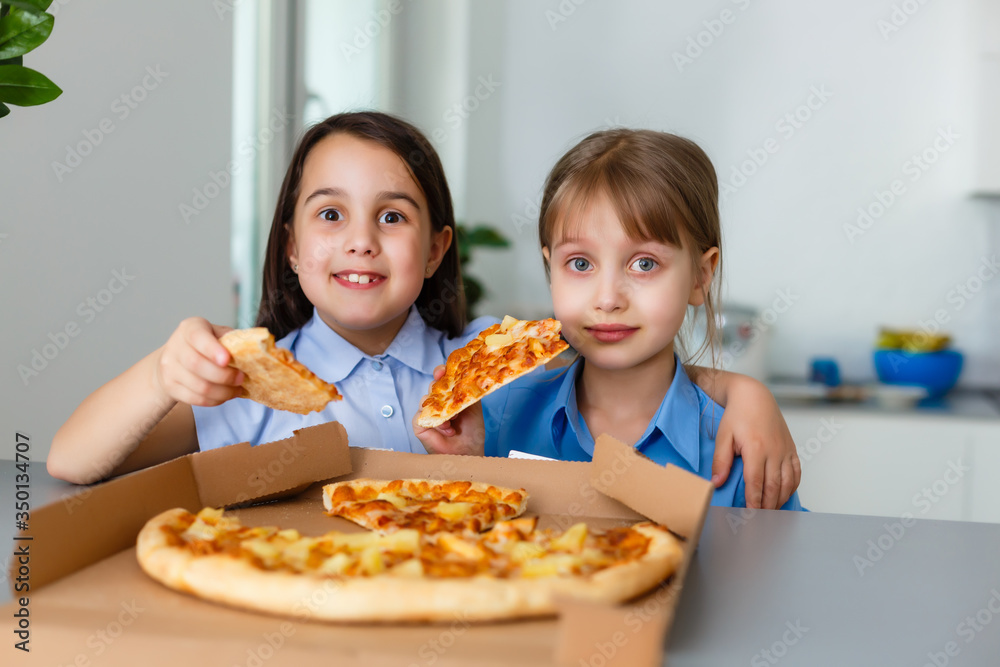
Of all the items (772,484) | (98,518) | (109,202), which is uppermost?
(109,202)

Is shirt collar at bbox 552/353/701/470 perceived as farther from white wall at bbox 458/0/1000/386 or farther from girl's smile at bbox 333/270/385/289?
white wall at bbox 458/0/1000/386

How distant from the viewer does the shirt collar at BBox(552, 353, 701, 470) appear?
1318mm

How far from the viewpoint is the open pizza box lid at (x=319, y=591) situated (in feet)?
1.88

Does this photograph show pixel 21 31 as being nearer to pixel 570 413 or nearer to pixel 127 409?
pixel 127 409

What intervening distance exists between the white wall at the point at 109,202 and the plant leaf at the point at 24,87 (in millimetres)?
907

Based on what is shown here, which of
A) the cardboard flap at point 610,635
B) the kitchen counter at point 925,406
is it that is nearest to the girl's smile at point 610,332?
the cardboard flap at point 610,635

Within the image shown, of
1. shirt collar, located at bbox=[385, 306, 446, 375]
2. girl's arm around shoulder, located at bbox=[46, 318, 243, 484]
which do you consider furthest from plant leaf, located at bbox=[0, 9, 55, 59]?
shirt collar, located at bbox=[385, 306, 446, 375]

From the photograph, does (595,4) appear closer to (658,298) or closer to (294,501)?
(658,298)

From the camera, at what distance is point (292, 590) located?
25.7 inches

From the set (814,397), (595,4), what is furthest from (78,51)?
→ (814,397)

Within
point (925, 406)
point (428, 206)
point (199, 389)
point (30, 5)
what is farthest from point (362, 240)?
point (925, 406)

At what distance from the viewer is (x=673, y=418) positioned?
52.4 inches

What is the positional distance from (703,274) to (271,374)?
32.0 inches

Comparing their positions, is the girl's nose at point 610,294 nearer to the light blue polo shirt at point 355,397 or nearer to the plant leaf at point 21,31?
the light blue polo shirt at point 355,397
